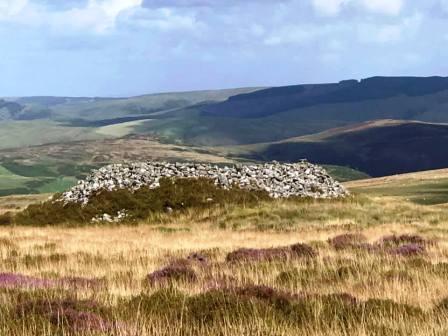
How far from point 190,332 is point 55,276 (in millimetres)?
7104

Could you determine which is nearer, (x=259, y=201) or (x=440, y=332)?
(x=440, y=332)

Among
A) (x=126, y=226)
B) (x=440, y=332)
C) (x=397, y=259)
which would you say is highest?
(x=440, y=332)

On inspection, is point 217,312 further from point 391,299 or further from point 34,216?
point 34,216

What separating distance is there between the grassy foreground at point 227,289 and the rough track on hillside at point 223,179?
1673 centimetres

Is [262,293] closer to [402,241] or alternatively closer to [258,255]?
[258,255]

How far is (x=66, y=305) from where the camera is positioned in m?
8.81

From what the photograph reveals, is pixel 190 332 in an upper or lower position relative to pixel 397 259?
upper

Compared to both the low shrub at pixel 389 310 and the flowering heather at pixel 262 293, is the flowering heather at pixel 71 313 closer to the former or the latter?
the flowering heather at pixel 262 293

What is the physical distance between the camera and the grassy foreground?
7.68 metres

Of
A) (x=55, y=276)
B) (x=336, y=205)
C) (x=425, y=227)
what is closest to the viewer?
(x=55, y=276)

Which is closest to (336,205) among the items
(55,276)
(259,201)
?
(259,201)

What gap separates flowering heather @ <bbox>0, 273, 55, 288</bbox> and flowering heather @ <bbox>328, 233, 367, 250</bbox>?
8803 millimetres

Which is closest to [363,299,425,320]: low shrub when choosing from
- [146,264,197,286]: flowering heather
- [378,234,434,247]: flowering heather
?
[146,264,197,286]: flowering heather

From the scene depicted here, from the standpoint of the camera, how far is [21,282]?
11.9 meters
